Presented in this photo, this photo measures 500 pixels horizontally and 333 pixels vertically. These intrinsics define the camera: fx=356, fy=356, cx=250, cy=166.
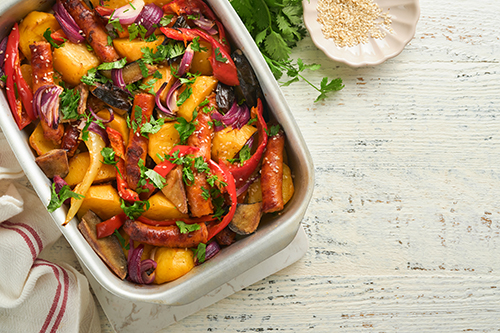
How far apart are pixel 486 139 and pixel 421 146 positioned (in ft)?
1.60

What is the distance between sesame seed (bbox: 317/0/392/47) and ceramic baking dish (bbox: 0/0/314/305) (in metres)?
Result: 0.85

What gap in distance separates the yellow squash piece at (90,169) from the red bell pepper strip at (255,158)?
2.12ft

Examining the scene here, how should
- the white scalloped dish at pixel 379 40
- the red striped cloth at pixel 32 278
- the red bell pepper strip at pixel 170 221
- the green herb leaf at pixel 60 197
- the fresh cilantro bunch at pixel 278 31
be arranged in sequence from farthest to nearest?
the white scalloped dish at pixel 379 40
the fresh cilantro bunch at pixel 278 31
the red striped cloth at pixel 32 278
the red bell pepper strip at pixel 170 221
the green herb leaf at pixel 60 197

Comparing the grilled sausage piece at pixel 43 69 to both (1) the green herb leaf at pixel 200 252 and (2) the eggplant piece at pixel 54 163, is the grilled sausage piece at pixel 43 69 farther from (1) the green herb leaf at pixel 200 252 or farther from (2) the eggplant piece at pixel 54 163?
(1) the green herb leaf at pixel 200 252

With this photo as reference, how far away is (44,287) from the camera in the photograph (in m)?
2.07

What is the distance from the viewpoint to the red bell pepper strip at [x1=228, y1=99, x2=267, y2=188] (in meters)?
1.76

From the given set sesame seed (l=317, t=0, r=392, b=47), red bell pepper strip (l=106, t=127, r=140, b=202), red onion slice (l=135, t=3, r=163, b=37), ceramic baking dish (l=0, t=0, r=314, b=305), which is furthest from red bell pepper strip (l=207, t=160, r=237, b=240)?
sesame seed (l=317, t=0, r=392, b=47)

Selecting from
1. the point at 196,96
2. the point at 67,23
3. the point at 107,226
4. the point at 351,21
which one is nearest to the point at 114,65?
the point at 67,23

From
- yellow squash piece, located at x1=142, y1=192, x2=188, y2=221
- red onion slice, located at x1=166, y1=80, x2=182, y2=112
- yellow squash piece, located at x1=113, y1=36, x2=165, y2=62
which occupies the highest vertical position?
yellow squash piece, located at x1=113, y1=36, x2=165, y2=62

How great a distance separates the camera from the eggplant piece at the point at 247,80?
1746 millimetres

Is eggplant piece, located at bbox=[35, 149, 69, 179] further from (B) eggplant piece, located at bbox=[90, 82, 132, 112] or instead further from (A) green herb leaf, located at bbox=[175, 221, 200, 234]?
(A) green herb leaf, located at bbox=[175, 221, 200, 234]

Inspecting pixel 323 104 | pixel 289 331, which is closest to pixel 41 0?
pixel 323 104

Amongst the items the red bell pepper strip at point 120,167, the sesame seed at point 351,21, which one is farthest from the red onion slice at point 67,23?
the sesame seed at point 351,21

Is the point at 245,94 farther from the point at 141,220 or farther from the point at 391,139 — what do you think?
the point at 391,139
